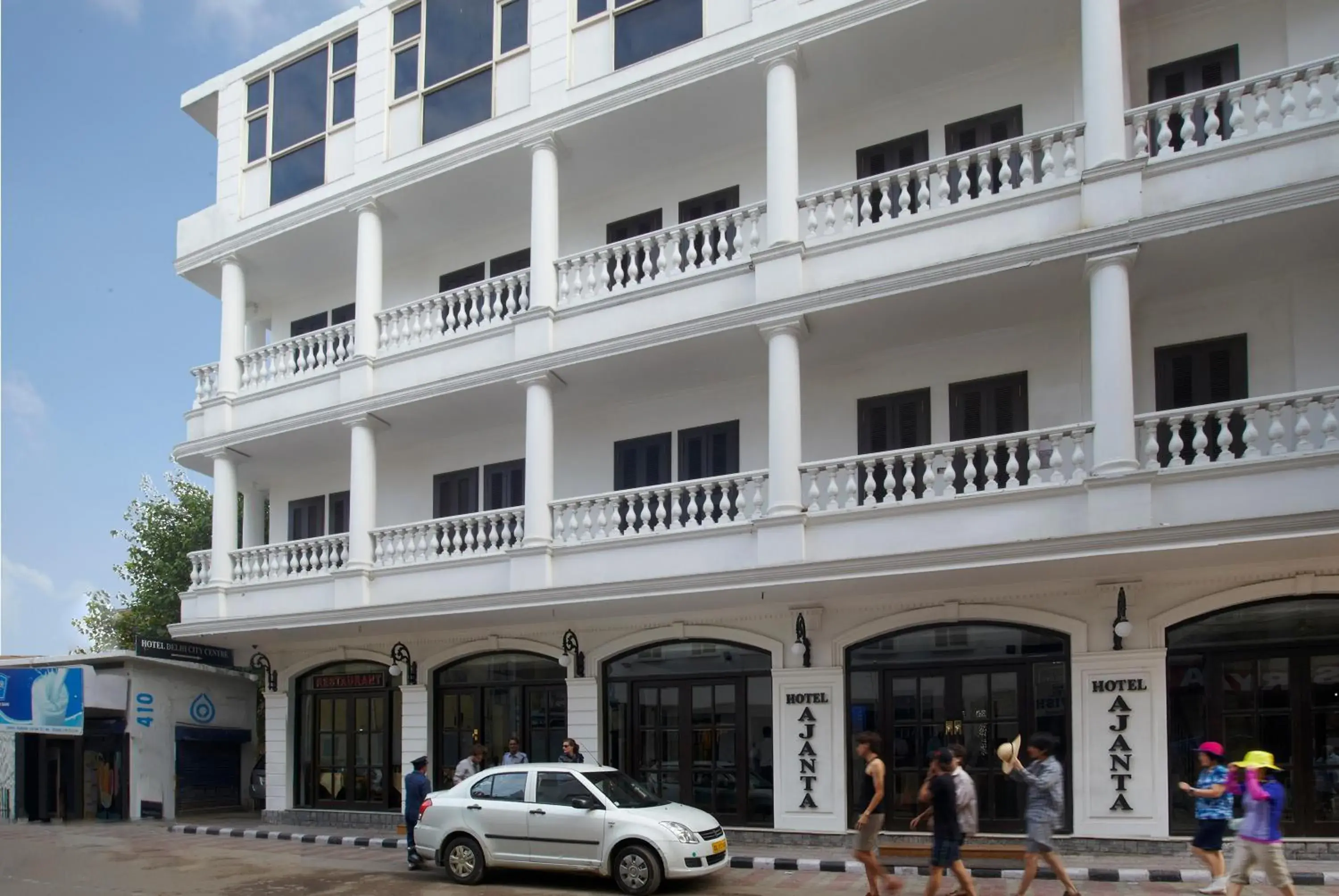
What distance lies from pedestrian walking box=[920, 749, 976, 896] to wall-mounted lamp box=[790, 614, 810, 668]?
4.60 meters

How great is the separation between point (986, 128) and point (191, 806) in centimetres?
2060

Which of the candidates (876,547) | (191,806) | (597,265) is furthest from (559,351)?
(191,806)

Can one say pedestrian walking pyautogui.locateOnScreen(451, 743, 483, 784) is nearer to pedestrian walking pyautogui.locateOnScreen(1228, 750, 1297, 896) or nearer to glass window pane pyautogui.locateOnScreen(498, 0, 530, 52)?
pedestrian walking pyautogui.locateOnScreen(1228, 750, 1297, 896)

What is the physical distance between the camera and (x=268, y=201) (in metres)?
22.4

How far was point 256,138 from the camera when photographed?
23.0 metres

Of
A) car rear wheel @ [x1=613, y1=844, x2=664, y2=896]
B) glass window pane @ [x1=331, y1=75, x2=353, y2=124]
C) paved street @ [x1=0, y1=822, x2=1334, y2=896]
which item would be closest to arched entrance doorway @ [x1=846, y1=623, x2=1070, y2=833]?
paved street @ [x1=0, y1=822, x2=1334, y2=896]

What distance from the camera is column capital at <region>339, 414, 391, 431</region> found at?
65.4ft

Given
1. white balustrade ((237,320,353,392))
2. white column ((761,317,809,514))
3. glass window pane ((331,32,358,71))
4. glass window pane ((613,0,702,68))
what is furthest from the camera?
glass window pane ((331,32,358,71))

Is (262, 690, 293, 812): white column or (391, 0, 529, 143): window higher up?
(391, 0, 529, 143): window

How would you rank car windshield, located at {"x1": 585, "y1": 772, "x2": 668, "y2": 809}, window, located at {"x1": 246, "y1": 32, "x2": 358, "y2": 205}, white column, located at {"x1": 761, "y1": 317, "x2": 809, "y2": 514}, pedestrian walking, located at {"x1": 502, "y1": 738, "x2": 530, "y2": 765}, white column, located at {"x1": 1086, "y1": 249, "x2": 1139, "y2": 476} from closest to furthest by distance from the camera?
1. white column, located at {"x1": 1086, "y1": 249, "x2": 1139, "y2": 476}
2. car windshield, located at {"x1": 585, "y1": 772, "x2": 668, "y2": 809}
3. white column, located at {"x1": 761, "y1": 317, "x2": 809, "y2": 514}
4. pedestrian walking, located at {"x1": 502, "y1": 738, "x2": 530, "y2": 765}
5. window, located at {"x1": 246, "y1": 32, "x2": 358, "y2": 205}

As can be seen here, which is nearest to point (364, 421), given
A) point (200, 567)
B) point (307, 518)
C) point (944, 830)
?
point (307, 518)

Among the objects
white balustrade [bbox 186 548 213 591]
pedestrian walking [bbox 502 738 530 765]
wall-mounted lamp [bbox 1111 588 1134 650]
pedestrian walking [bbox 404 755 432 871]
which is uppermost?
white balustrade [bbox 186 548 213 591]

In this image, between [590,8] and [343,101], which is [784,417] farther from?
[343,101]

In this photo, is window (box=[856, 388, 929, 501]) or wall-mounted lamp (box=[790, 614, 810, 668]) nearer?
wall-mounted lamp (box=[790, 614, 810, 668])
